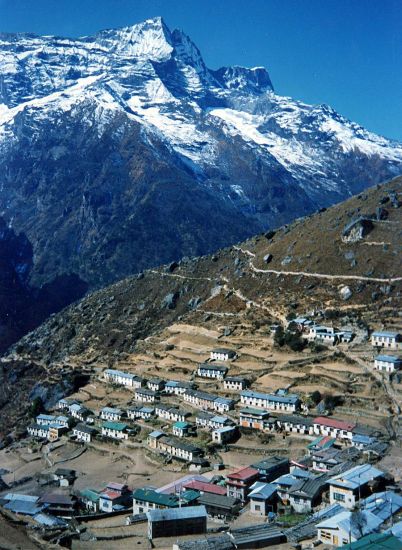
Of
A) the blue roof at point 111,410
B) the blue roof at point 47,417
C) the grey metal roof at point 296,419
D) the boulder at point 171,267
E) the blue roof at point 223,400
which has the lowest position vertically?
the blue roof at point 47,417

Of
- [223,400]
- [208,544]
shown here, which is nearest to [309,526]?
[208,544]

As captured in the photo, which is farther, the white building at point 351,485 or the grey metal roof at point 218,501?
the grey metal roof at point 218,501

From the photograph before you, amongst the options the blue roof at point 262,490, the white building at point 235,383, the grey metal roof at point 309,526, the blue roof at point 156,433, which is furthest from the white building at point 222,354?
the grey metal roof at point 309,526

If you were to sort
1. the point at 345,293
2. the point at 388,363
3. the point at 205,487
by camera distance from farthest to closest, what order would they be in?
the point at 345,293 < the point at 388,363 < the point at 205,487

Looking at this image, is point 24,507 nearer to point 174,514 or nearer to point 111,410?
point 174,514

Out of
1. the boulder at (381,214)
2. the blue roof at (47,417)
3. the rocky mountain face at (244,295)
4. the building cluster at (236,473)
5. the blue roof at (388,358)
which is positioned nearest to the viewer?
the building cluster at (236,473)

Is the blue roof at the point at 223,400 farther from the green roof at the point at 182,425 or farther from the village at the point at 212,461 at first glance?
the green roof at the point at 182,425
